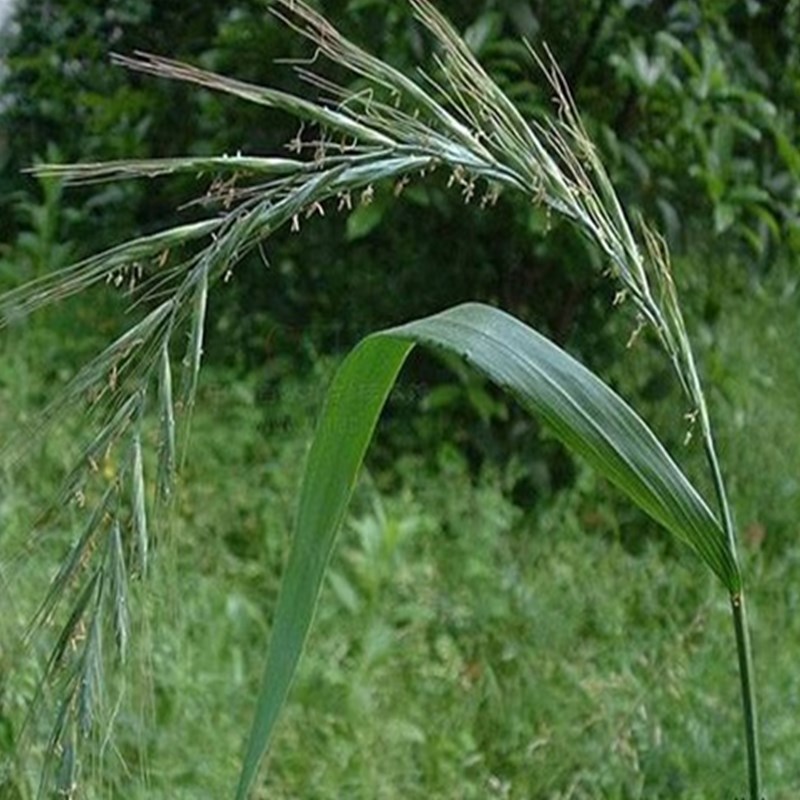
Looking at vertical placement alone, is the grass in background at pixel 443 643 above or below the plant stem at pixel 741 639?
below

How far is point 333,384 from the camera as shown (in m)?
1.00

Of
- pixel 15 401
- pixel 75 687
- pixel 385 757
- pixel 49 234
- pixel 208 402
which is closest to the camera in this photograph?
Answer: pixel 75 687

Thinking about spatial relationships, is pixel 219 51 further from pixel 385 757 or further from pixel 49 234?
pixel 385 757

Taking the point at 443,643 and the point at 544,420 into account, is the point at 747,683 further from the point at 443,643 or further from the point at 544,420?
the point at 443,643

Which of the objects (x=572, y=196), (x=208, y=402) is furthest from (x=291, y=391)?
(x=572, y=196)

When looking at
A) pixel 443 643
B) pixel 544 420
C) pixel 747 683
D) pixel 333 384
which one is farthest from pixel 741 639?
pixel 443 643

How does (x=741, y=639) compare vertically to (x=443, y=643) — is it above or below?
above

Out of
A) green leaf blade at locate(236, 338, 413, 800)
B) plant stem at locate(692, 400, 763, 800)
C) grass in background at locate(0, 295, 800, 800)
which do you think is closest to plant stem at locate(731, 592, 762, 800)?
plant stem at locate(692, 400, 763, 800)

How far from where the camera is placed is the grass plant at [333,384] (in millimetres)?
871

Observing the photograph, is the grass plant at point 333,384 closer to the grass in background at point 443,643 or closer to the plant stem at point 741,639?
the plant stem at point 741,639

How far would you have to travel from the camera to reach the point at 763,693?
2557mm

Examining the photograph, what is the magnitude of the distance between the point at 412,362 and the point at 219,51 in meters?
0.68

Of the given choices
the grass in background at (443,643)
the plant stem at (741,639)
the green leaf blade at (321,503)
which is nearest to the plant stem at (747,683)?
the plant stem at (741,639)

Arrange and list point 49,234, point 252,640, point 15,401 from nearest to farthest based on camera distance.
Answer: point 252,640
point 15,401
point 49,234
